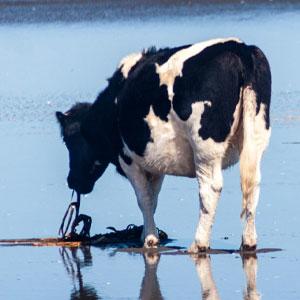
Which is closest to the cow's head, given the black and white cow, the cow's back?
the black and white cow

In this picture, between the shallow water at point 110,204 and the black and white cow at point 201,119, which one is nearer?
the shallow water at point 110,204

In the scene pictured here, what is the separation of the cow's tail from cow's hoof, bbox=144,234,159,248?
2.76 ft

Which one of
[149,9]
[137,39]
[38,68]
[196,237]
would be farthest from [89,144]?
[149,9]

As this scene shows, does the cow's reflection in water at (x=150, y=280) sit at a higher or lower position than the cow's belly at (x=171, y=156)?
lower

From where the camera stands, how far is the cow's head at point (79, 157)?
11.7 meters

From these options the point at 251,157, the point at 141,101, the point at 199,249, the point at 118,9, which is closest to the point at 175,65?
the point at 141,101

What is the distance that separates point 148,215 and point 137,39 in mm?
14453

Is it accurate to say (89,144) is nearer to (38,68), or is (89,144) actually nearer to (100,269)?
(100,269)

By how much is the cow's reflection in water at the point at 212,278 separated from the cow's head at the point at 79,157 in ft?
6.01

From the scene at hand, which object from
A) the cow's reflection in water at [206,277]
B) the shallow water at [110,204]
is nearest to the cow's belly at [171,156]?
the shallow water at [110,204]

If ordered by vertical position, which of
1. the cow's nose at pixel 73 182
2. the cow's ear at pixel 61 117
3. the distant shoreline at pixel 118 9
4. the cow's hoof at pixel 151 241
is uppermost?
the distant shoreline at pixel 118 9

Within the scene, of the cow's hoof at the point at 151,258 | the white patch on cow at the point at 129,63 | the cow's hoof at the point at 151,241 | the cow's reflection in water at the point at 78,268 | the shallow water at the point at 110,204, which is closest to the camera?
the cow's reflection in water at the point at 78,268

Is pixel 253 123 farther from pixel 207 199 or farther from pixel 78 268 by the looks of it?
pixel 78 268

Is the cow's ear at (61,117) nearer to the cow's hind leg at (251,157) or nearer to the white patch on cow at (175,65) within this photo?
the white patch on cow at (175,65)
